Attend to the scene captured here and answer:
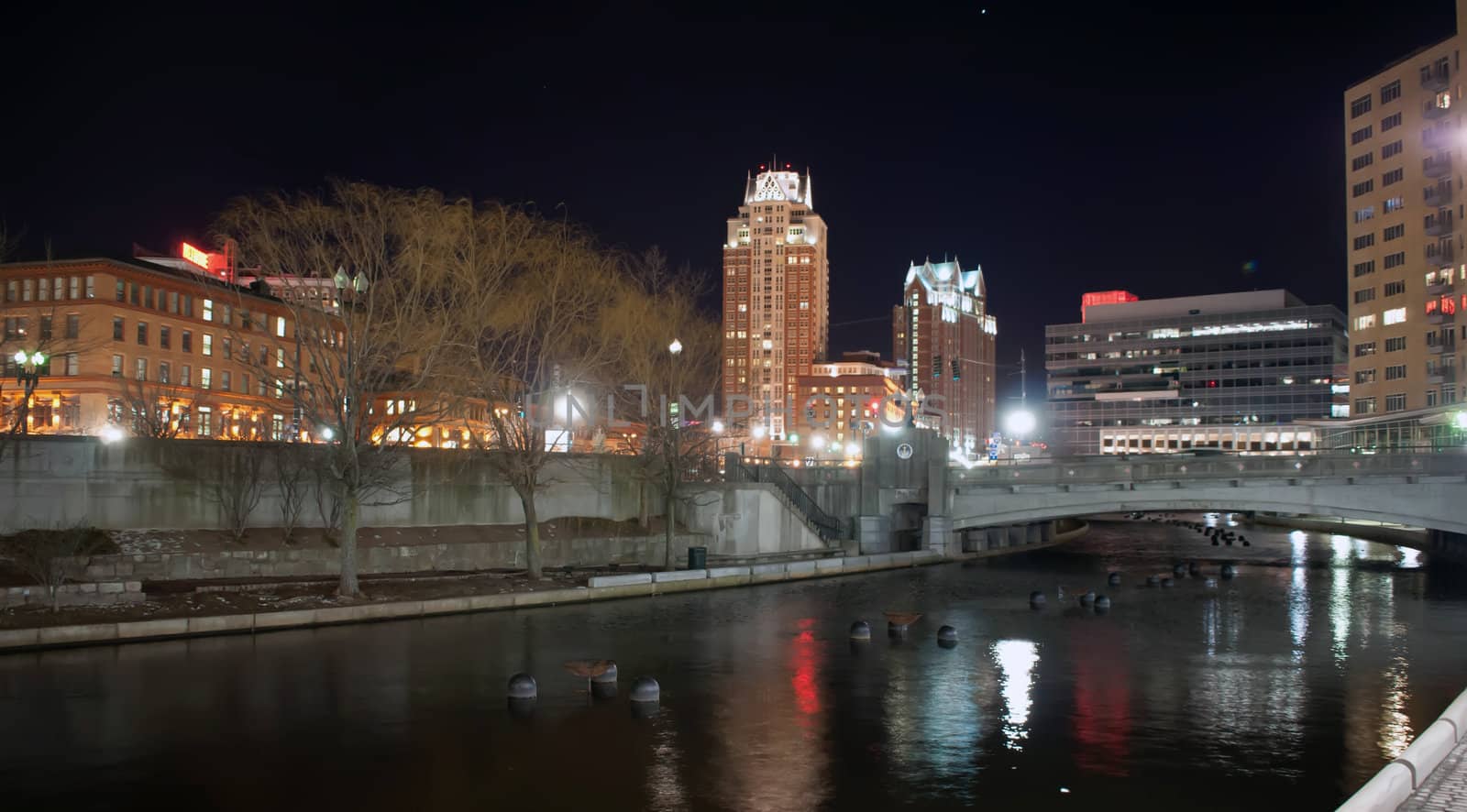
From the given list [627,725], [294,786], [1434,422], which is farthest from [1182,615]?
[1434,422]

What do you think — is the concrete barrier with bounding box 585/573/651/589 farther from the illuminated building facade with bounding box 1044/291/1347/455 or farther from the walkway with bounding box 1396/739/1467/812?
the illuminated building facade with bounding box 1044/291/1347/455

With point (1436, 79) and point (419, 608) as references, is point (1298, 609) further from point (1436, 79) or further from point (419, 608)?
point (1436, 79)

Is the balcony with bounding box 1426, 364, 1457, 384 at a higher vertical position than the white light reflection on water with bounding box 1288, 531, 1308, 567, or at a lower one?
higher

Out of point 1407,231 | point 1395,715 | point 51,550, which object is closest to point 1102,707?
point 1395,715

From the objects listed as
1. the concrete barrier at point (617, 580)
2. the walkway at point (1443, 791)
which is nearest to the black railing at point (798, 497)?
the concrete barrier at point (617, 580)

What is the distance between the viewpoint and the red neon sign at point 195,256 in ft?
330

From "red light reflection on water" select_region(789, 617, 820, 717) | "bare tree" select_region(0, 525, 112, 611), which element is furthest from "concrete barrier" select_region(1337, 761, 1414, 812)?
"bare tree" select_region(0, 525, 112, 611)

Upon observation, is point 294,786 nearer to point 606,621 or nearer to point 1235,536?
point 606,621

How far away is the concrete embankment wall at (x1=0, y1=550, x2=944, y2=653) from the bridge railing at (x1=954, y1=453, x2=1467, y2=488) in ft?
34.0

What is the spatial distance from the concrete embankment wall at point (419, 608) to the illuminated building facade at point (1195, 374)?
4972 inches

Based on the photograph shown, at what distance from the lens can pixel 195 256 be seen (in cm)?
10250

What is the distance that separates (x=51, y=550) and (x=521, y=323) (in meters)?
18.2

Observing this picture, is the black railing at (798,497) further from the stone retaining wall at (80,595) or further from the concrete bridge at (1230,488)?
the stone retaining wall at (80,595)

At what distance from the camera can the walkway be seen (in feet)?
40.5
